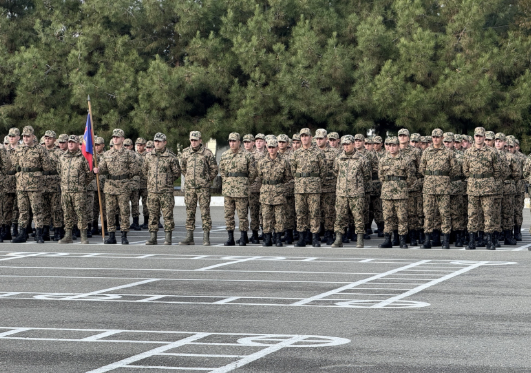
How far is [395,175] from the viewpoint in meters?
17.6

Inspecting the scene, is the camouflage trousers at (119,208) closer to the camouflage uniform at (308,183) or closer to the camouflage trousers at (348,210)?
the camouflage uniform at (308,183)

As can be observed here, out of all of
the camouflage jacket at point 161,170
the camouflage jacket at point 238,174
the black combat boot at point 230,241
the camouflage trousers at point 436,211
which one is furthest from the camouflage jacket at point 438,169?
the camouflage jacket at point 161,170

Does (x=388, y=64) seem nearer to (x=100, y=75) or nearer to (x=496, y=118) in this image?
(x=496, y=118)

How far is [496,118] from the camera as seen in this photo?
3328 centimetres

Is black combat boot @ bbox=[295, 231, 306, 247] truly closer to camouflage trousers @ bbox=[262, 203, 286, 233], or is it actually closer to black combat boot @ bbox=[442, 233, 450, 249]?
camouflage trousers @ bbox=[262, 203, 286, 233]

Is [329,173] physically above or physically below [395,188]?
above

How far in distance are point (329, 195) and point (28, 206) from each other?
17.9ft

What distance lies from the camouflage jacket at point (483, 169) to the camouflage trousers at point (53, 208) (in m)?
7.42

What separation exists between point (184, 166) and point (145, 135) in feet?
54.5

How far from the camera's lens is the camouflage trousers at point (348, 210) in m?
17.5

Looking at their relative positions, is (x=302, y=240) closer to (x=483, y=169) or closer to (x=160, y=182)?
(x=160, y=182)

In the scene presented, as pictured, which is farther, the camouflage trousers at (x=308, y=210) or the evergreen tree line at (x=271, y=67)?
the evergreen tree line at (x=271, y=67)

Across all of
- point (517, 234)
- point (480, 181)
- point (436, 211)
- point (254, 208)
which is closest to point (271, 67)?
point (254, 208)

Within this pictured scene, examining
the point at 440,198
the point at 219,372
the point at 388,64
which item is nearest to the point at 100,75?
the point at 388,64
